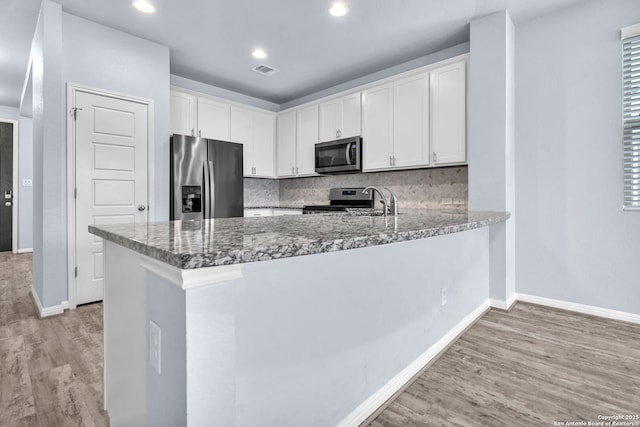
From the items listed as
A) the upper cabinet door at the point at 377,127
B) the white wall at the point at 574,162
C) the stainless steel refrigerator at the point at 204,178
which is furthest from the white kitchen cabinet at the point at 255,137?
the white wall at the point at 574,162

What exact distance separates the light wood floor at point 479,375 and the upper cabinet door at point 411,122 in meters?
1.71

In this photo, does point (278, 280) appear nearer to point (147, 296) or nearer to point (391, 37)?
point (147, 296)

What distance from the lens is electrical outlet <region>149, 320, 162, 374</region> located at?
2.60ft

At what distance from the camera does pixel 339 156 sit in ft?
13.5

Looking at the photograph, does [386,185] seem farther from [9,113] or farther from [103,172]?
[9,113]

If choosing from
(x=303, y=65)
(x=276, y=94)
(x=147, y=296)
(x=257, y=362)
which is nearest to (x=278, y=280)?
(x=257, y=362)

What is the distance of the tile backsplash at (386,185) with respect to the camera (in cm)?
351

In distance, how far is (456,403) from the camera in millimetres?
1467

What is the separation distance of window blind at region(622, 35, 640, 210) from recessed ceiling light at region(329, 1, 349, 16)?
215cm

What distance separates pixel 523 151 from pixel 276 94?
3.38 m

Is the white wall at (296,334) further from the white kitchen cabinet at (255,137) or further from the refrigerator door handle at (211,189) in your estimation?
the white kitchen cabinet at (255,137)

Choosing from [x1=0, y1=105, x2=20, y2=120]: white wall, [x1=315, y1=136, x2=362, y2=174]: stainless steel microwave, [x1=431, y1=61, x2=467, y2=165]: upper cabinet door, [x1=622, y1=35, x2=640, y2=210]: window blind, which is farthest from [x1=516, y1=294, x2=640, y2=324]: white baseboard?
[x1=0, y1=105, x2=20, y2=120]: white wall

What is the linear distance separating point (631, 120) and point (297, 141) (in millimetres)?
3510

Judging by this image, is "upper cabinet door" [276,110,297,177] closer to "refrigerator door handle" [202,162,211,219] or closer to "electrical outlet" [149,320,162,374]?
"refrigerator door handle" [202,162,211,219]
